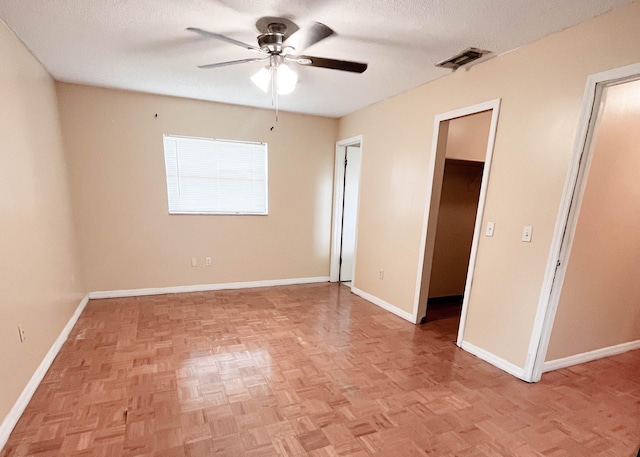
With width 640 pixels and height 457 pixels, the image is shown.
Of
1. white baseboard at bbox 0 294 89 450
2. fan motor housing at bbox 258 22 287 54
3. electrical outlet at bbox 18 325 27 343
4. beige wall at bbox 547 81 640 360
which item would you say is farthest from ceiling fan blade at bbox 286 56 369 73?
white baseboard at bbox 0 294 89 450

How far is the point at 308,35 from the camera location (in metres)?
1.65

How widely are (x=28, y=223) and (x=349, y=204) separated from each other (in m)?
3.42

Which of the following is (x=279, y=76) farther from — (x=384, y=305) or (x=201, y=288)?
(x=201, y=288)

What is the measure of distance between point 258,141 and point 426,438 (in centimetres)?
352

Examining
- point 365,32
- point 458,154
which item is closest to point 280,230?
point 458,154

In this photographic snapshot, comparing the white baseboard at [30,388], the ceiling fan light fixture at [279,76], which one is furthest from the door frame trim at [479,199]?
the white baseboard at [30,388]

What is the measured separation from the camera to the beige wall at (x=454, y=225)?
3.58 metres

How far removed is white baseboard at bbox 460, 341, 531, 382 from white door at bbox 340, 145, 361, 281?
2030mm

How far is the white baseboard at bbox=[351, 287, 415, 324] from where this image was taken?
10.4 ft

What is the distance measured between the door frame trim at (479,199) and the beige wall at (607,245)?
1.99ft

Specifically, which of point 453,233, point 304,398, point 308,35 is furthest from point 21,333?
point 453,233

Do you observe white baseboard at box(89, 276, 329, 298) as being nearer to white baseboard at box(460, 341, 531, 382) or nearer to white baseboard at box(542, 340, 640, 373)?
white baseboard at box(460, 341, 531, 382)

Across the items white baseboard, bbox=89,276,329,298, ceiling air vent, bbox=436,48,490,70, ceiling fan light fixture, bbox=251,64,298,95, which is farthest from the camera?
white baseboard, bbox=89,276,329,298

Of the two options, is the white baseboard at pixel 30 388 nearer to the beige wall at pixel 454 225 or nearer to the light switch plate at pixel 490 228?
the light switch plate at pixel 490 228
